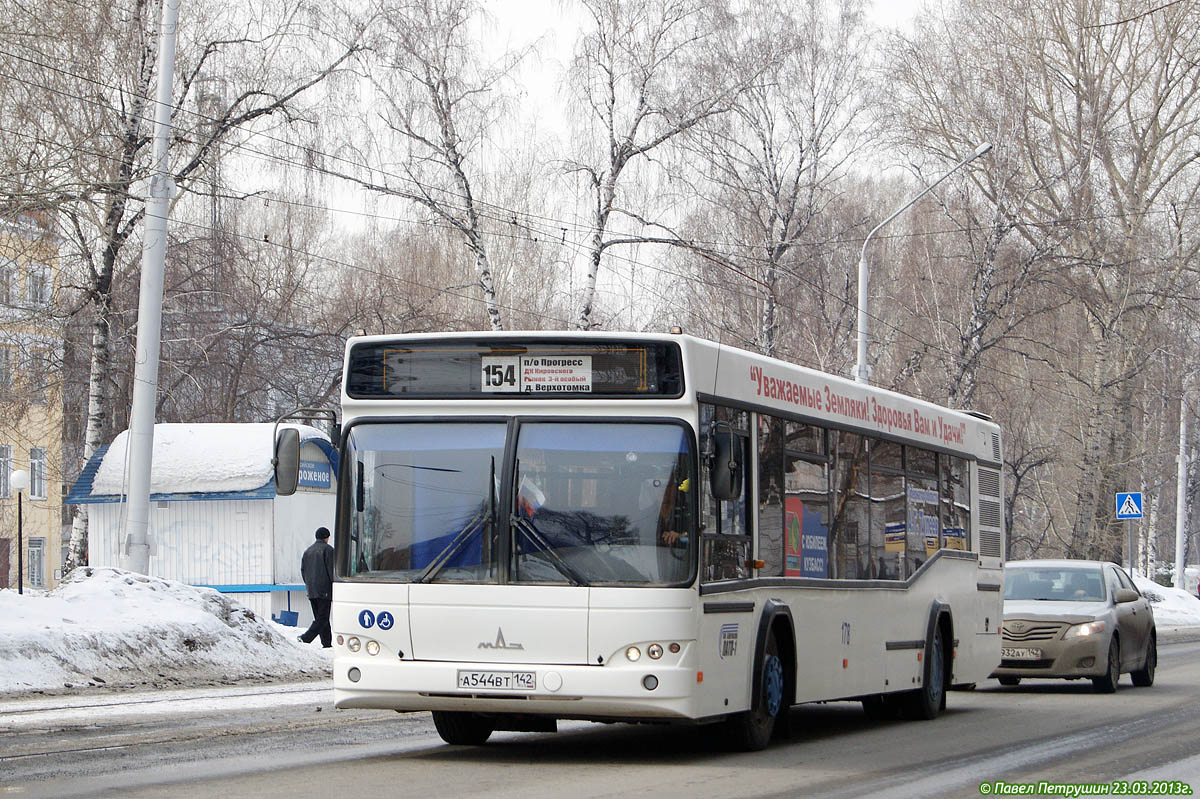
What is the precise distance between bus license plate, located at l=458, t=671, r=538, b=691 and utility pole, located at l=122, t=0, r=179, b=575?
11187mm

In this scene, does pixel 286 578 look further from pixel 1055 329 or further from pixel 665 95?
pixel 1055 329

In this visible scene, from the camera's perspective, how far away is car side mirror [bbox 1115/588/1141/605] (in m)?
19.6

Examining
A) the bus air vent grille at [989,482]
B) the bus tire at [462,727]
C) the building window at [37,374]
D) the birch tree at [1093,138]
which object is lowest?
the bus tire at [462,727]

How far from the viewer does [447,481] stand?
34.1ft

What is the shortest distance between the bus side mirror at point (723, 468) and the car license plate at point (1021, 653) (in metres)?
9.31

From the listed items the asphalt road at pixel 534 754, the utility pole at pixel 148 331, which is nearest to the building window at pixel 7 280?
the utility pole at pixel 148 331

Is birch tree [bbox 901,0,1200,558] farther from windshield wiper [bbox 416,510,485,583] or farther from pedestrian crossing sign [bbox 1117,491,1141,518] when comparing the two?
windshield wiper [bbox 416,510,485,583]

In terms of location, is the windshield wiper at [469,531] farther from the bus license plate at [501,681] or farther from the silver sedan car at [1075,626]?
the silver sedan car at [1075,626]

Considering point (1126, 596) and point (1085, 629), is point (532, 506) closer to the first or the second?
point (1085, 629)

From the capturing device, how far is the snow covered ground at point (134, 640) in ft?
55.3

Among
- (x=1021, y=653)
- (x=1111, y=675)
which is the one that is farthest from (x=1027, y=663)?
(x=1111, y=675)

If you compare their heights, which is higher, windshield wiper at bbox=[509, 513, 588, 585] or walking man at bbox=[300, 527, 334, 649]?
windshield wiper at bbox=[509, 513, 588, 585]

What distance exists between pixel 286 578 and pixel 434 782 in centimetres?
1807

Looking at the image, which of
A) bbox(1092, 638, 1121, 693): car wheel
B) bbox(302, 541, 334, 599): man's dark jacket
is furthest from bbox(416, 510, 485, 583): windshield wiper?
bbox(302, 541, 334, 599): man's dark jacket
